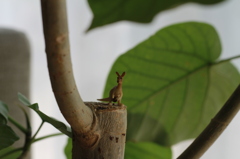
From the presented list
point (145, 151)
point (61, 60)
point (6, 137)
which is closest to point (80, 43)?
point (145, 151)

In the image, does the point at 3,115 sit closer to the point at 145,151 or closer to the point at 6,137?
the point at 6,137

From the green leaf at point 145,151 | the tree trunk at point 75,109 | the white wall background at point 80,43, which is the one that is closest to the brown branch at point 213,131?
the tree trunk at point 75,109

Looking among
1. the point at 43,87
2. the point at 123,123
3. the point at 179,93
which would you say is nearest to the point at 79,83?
the point at 43,87

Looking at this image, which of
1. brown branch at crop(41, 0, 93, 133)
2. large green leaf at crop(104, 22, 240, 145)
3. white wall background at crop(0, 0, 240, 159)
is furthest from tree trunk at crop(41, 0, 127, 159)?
white wall background at crop(0, 0, 240, 159)

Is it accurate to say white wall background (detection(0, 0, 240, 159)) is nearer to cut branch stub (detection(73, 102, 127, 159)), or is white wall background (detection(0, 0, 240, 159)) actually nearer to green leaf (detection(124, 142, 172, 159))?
green leaf (detection(124, 142, 172, 159))

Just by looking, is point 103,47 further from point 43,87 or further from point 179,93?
point 179,93

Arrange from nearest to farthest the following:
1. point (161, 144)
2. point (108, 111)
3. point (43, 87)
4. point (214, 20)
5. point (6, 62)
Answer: point (108, 111)
point (161, 144)
point (6, 62)
point (214, 20)
point (43, 87)
